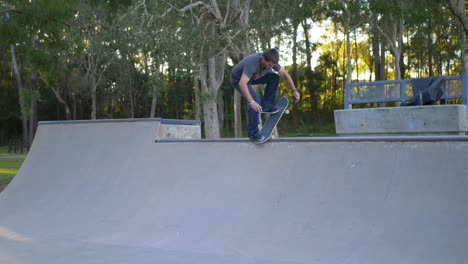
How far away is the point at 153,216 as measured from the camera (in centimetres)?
609

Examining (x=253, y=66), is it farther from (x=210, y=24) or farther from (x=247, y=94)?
(x=210, y=24)

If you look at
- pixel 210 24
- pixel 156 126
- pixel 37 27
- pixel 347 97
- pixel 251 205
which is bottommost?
pixel 251 205

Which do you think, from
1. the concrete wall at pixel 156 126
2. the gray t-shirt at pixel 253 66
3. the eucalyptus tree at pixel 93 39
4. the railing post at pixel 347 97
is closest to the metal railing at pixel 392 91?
the railing post at pixel 347 97

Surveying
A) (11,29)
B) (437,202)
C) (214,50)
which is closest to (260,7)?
(214,50)

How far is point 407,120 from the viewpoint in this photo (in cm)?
1070

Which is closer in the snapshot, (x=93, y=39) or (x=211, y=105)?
(x=211, y=105)

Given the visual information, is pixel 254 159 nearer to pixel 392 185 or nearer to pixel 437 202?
pixel 392 185

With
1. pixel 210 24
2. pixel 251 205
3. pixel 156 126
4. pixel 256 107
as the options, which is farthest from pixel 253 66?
pixel 210 24

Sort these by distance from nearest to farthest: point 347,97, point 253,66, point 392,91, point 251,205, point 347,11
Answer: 1. point 251,205
2. point 253,66
3. point 392,91
4. point 347,97
5. point 347,11

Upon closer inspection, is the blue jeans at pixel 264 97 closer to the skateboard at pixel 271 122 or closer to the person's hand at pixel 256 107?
the skateboard at pixel 271 122

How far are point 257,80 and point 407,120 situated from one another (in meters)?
5.30

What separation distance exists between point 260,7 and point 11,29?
14.2m

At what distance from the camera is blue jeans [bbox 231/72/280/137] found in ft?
20.4

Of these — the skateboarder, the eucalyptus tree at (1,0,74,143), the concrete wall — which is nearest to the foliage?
the eucalyptus tree at (1,0,74,143)
